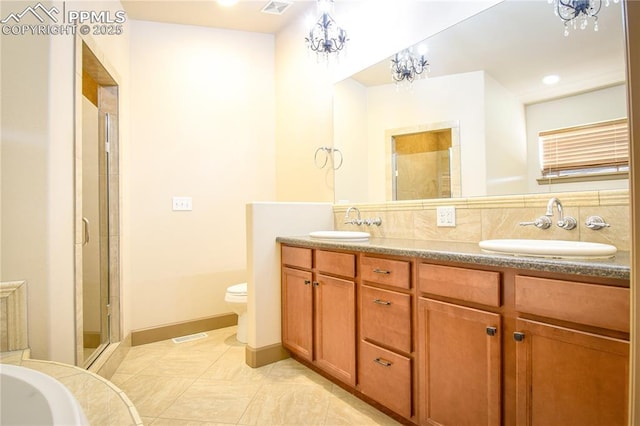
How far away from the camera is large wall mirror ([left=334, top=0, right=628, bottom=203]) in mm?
1429

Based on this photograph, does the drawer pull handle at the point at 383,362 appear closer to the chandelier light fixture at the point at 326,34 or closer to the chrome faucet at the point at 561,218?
the chrome faucet at the point at 561,218

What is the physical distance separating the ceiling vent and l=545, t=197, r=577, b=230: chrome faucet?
262cm

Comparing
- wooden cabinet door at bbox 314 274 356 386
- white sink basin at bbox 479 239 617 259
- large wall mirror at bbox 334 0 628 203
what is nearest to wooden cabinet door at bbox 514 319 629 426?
white sink basin at bbox 479 239 617 259

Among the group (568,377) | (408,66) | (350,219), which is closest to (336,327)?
(350,219)

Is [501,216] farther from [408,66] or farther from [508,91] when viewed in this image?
[408,66]

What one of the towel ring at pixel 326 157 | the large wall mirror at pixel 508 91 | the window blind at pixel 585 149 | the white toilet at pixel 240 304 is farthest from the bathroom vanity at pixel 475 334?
the towel ring at pixel 326 157

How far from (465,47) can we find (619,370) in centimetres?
172

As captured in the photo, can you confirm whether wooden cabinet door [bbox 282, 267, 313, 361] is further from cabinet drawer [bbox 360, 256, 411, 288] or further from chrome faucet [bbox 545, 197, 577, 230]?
chrome faucet [bbox 545, 197, 577, 230]

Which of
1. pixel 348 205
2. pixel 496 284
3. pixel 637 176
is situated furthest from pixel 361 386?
pixel 637 176

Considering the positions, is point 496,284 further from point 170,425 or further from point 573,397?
point 170,425

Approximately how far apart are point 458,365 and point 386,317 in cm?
39

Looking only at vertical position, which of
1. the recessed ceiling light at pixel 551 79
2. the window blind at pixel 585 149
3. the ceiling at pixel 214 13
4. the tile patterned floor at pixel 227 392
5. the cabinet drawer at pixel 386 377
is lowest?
the tile patterned floor at pixel 227 392

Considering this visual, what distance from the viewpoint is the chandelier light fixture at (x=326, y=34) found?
8.04 ft

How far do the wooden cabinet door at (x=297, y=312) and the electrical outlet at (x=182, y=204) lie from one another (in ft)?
4.08
